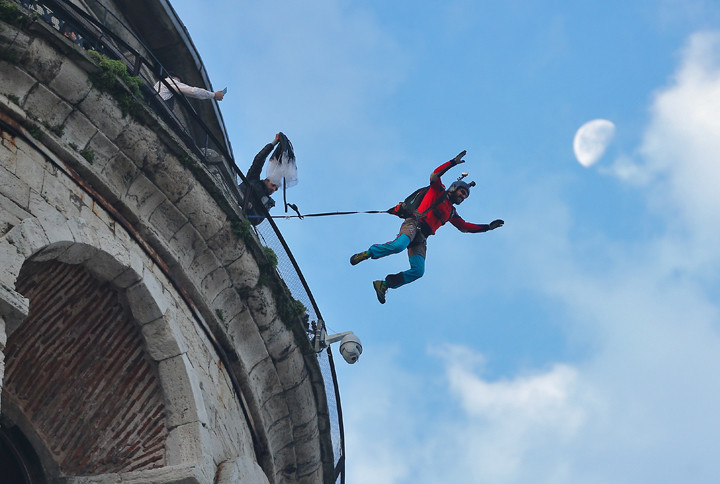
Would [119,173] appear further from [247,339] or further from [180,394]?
[247,339]

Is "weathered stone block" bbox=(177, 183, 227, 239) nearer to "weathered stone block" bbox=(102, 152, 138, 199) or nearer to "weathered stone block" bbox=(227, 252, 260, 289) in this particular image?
"weathered stone block" bbox=(227, 252, 260, 289)

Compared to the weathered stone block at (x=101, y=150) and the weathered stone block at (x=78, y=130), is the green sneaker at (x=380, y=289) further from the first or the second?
the weathered stone block at (x=78, y=130)

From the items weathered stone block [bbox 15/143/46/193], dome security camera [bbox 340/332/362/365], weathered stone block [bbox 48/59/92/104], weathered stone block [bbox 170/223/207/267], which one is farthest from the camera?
dome security camera [bbox 340/332/362/365]

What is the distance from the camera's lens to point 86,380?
26.2 ft

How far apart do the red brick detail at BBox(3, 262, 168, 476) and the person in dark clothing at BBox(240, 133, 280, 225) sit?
200 cm

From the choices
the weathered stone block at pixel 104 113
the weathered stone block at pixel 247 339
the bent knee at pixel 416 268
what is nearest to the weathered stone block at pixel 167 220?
the weathered stone block at pixel 104 113

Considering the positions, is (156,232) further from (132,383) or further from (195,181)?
(132,383)

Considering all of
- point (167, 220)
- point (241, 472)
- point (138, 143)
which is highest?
point (138, 143)

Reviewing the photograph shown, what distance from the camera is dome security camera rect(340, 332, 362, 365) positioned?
10.5 m

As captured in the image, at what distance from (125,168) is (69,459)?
2390 millimetres

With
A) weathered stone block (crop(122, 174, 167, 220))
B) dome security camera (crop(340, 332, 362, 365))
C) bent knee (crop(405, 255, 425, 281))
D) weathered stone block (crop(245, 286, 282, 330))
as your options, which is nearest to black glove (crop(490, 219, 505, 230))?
bent knee (crop(405, 255, 425, 281))

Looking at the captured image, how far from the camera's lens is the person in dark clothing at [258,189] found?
32.0 feet

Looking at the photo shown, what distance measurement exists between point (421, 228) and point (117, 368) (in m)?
5.13

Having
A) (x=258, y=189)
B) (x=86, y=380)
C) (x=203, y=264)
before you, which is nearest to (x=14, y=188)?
(x=86, y=380)
